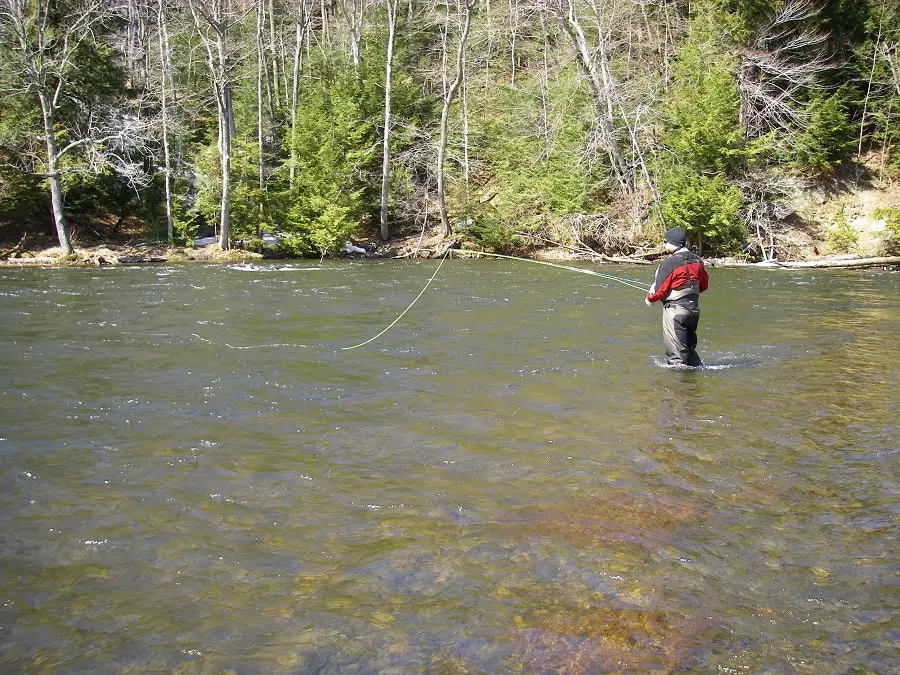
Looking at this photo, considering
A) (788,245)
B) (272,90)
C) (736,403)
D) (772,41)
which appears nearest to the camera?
(736,403)

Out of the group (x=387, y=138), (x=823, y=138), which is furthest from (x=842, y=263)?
(x=387, y=138)

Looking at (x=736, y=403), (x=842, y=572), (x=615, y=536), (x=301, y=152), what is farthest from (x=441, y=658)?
(x=301, y=152)

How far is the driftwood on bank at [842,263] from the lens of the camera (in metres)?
22.0

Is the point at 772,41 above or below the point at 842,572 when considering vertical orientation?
above

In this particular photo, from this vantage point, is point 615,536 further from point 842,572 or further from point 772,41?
point 772,41

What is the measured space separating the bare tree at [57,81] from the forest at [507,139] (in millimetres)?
111

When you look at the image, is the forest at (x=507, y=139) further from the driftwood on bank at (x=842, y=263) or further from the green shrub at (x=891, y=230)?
the driftwood on bank at (x=842, y=263)

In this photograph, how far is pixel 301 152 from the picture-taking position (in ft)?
96.8

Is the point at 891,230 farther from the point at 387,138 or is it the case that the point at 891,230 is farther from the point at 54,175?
the point at 54,175

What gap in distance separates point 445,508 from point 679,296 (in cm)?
504

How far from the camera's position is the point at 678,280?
8.58 metres

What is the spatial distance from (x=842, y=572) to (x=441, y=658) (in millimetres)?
2164

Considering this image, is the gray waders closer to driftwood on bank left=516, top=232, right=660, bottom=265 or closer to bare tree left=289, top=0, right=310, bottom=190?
driftwood on bank left=516, top=232, right=660, bottom=265

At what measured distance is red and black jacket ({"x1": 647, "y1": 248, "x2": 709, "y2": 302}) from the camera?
28.1 ft
